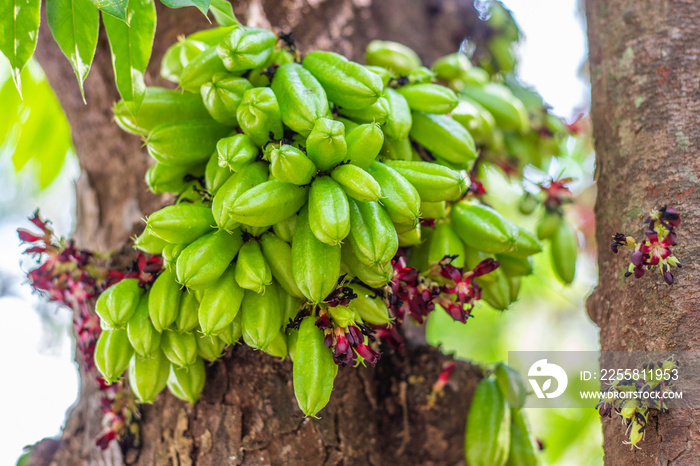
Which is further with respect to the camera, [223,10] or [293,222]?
[223,10]

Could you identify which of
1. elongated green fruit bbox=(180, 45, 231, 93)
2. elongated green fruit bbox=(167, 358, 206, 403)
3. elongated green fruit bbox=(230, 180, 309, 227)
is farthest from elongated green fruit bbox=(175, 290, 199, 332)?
elongated green fruit bbox=(180, 45, 231, 93)

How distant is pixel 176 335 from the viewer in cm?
181

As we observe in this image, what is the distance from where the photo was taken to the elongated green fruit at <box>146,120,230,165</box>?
71.9 inches

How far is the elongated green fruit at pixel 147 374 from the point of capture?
6.05 feet

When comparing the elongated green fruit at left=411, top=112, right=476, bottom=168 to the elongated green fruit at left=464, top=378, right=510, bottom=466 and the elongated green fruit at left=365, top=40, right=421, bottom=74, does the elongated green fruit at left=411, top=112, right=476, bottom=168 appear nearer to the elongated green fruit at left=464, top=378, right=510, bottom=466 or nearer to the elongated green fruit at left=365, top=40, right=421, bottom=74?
the elongated green fruit at left=365, top=40, right=421, bottom=74

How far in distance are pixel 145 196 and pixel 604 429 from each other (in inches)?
76.4

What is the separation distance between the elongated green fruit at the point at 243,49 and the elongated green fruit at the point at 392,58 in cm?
68

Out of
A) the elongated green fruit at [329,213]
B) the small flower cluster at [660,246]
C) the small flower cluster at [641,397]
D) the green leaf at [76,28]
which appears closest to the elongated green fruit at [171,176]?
the green leaf at [76,28]

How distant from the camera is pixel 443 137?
2010 millimetres

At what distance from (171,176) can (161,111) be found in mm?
213

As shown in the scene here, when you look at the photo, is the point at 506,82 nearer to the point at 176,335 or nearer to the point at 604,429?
the point at 604,429

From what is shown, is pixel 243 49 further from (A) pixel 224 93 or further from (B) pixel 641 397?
(B) pixel 641 397

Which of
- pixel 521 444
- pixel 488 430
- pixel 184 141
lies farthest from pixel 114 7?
pixel 521 444

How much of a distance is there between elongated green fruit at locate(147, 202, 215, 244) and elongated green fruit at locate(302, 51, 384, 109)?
0.53 metres
